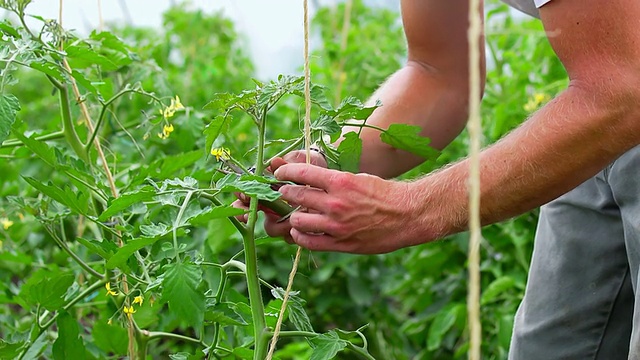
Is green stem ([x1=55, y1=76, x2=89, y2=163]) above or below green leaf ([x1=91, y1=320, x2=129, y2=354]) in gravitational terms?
above

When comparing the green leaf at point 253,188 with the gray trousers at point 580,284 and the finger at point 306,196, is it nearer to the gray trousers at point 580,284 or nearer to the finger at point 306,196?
the finger at point 306,196

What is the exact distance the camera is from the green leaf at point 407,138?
1338 mm

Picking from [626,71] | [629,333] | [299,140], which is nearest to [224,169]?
[299,140]

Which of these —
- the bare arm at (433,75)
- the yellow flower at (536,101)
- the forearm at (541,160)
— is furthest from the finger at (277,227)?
the yellow flower at (536,101)

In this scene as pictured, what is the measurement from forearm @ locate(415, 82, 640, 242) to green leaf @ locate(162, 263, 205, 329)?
0.34m

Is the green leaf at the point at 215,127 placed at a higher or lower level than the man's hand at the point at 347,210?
higher

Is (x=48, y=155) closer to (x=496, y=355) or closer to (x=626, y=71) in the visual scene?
(x=626, y=71)

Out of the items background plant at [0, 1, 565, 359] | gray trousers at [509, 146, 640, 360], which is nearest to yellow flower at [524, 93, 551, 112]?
background plant at [0, 1, 565, 359]

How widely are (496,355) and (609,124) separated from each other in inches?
60.0

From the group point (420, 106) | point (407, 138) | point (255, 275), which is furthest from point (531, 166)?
point (420, 106)

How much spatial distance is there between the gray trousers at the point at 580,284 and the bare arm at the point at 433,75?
0.92ft

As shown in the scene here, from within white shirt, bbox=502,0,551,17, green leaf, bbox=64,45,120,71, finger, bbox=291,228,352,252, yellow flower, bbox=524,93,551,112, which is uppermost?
white shirt, bbox=502,0,551,17

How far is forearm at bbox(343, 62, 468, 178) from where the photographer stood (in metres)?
1.69

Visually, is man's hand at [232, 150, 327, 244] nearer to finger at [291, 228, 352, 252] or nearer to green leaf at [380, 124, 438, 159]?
finger at [291, 228, 352, 252]
